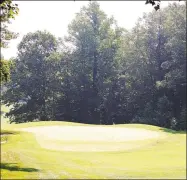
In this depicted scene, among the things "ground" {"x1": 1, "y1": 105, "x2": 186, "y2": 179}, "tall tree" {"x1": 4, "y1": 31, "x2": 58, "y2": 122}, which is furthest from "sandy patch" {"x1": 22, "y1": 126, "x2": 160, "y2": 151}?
"tall tree" {"x1": 4, "y1": 31, "x2": 58, "y2": 122}

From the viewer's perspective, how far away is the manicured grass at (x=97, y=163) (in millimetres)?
13172

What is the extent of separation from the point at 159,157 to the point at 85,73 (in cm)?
4433

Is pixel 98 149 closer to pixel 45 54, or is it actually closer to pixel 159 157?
pixel 159 157

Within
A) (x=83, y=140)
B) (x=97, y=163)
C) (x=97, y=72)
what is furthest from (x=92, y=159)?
(x=97, y=72)

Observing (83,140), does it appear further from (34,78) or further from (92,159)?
(34,78)

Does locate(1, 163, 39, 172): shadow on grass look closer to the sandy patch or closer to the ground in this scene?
the ground

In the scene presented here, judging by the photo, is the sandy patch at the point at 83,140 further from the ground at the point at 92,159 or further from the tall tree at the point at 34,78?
the tall tree at the point at 34,78

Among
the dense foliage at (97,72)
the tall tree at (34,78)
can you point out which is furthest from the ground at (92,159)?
the tall tree at (34,78)

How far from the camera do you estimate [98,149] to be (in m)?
19.4

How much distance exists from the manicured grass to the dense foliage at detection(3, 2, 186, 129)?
34734mm

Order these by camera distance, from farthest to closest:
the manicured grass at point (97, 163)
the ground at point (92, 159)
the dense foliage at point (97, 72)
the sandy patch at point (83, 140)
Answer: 1. the dense foliage at point (97, 72)
2. the sandy patch at point (83, 140)
3. the ground at point (92, 159)
4. the manicured grass at point (97, 163)

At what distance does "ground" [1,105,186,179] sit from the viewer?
1330 cm

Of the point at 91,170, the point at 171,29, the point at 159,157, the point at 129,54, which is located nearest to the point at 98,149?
the point at 159,157

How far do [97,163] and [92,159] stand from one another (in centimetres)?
91
